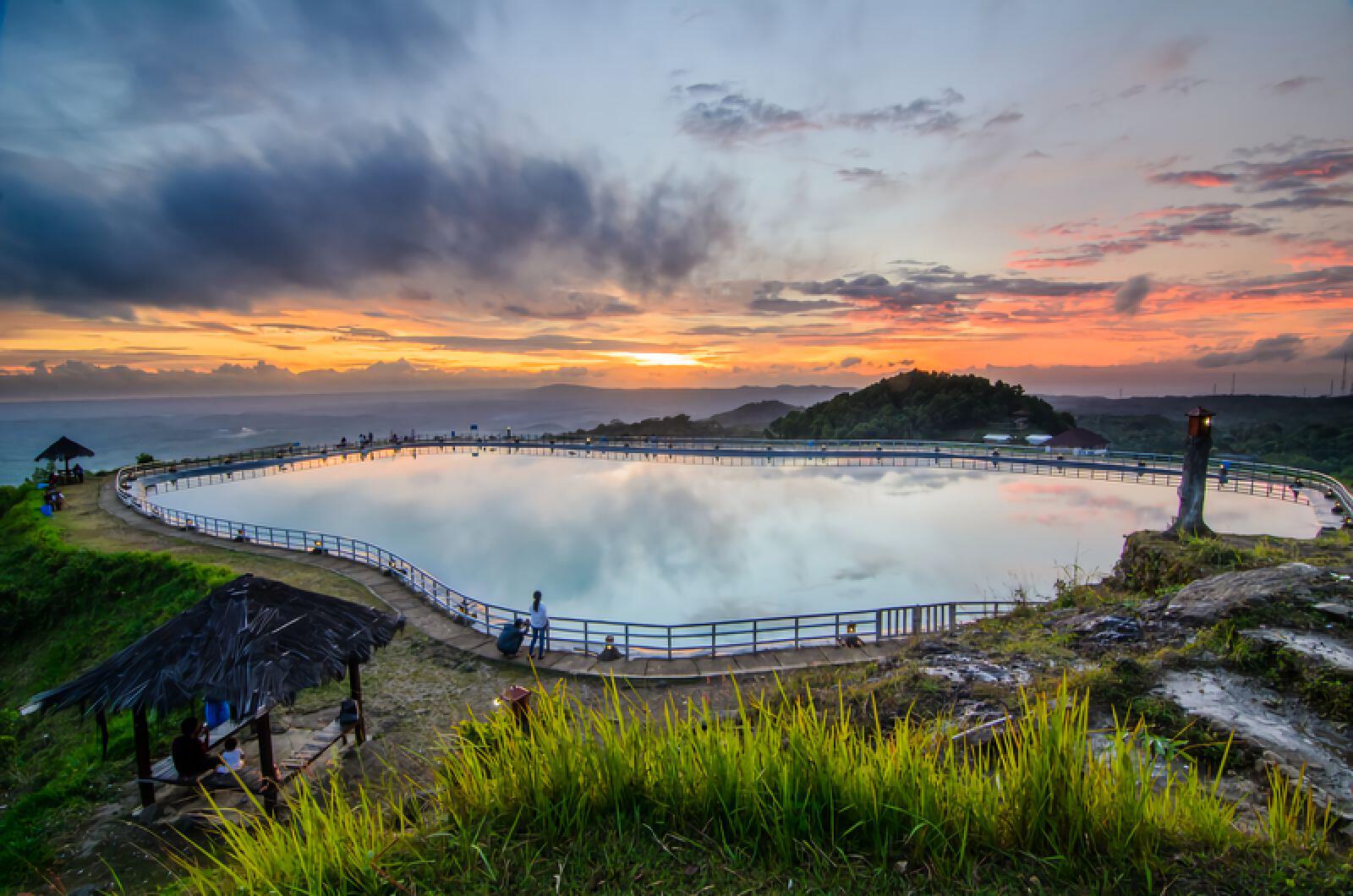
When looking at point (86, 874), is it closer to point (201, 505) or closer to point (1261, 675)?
point (1261, 675)

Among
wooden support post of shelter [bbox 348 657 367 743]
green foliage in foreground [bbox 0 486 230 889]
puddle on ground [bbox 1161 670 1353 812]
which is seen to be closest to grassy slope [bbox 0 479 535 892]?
green foliage in foreground [bbox 0 486 230 889]

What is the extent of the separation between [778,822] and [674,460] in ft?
130

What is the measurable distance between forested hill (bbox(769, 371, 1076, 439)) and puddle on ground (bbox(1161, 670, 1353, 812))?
64.7m

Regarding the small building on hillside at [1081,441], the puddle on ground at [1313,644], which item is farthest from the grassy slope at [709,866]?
the small building on hillside at [1081,441]

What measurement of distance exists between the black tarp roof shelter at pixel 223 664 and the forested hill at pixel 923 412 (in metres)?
68.8

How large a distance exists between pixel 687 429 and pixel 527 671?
69.4m

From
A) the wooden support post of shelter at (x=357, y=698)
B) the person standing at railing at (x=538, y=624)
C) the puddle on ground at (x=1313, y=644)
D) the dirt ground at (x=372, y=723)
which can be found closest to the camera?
the puddle on ground at (x=1313, y=644)

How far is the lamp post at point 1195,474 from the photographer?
1494 centimetres

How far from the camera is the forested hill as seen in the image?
74812 millimetres

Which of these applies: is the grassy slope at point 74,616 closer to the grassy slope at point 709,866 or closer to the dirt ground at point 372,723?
the dirt ground at point 372,723

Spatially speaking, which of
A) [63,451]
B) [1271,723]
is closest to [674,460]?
[63,451]

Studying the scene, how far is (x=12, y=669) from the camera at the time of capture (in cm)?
1723

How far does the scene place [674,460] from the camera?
142ft

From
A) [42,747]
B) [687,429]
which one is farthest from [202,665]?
[687,429]
